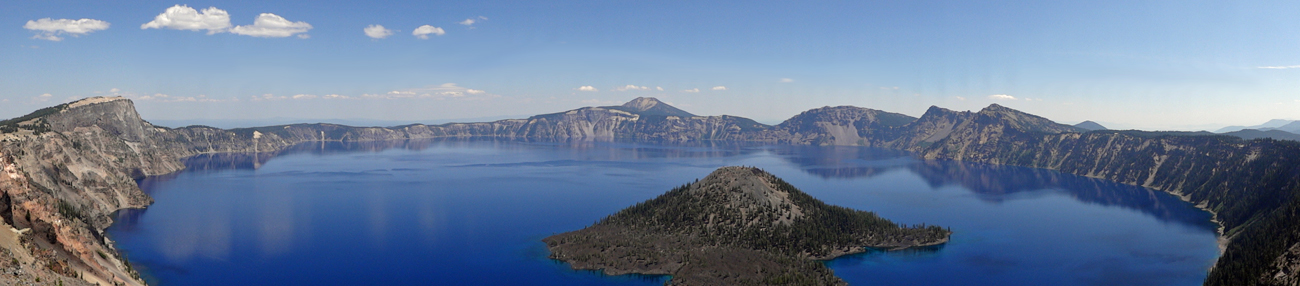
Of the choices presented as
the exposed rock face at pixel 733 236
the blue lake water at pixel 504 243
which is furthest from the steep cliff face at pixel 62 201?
the exposed rock face at pixel 733 236

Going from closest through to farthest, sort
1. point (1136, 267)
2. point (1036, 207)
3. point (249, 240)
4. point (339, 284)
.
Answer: point (339, 284) < point (1136, 267) < point (249, 240) < point (1036, 207)

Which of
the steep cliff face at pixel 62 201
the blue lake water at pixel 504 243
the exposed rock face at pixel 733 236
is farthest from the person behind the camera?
the blue lake water at pixel 504 243

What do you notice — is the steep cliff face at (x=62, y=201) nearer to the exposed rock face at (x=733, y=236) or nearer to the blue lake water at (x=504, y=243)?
the blue lake water at (x=504, y=243)

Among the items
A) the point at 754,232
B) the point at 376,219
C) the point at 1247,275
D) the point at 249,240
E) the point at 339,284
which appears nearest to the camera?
the point at 1247,275

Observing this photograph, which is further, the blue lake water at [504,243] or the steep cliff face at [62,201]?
the blue lake water at [504,243]

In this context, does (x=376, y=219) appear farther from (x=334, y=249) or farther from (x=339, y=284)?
(x=339, y=284)

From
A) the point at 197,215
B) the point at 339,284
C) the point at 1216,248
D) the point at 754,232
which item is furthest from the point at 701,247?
the point at 197,215

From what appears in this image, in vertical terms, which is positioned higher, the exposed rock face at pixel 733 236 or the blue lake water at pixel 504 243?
the exposed rock face at pixel 733 236

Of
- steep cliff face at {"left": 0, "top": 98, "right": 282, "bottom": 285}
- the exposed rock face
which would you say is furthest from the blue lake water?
steep cliff face at {"left": 0, "top": 98, "right": 282, "bottom": 285}

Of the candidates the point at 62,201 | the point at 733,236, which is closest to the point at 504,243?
the point at 733,236
